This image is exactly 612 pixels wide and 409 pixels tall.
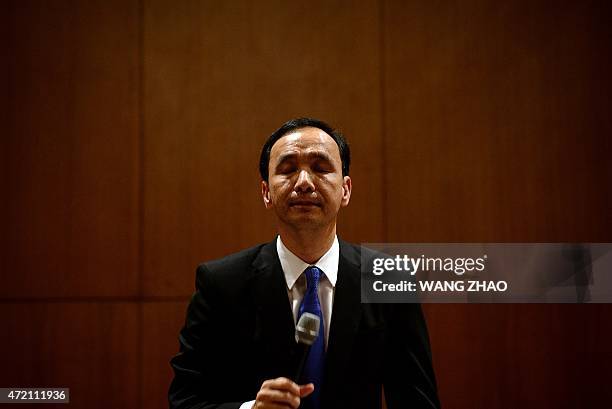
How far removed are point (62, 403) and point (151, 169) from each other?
3.93 feet

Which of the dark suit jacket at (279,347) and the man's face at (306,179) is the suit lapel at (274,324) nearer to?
the dark suit jacket at (279,347)

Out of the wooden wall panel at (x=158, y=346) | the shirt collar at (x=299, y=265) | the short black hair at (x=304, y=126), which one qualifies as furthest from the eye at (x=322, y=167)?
the wooden wall panel at (x=158, y=346)

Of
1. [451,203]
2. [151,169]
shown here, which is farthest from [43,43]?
[451,203]

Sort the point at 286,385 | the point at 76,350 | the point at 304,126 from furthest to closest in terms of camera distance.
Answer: the point at 76,350
the point at 304,126
the point at 286,385

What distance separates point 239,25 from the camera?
2.39 m

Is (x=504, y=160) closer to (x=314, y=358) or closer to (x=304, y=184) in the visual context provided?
(x=304, y=184)

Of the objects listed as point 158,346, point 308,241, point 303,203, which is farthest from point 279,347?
point 158,346

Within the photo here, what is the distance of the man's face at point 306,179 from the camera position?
1.42 metres

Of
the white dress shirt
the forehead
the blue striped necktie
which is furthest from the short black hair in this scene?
the blue striped necktie

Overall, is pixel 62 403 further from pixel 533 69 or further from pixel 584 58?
pixel 584 58

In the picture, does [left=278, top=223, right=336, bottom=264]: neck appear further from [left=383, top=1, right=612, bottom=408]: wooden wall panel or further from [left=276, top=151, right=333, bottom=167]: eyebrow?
[left=383, top=1, right=612, bottom=408]: wooden wall panel

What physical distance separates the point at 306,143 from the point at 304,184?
0.45 ft

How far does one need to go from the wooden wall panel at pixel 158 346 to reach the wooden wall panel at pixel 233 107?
0.10 meters

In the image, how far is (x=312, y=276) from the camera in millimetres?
1459
